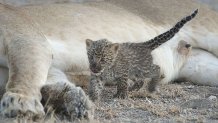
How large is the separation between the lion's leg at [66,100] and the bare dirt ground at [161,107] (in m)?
0.12

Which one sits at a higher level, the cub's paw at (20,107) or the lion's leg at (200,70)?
the cub's paw at (20,107)

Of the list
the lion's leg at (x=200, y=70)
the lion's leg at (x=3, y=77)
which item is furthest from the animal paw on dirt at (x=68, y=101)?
the lion's leg at (x=200, y=70)

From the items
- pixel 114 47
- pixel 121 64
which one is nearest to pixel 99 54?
pixel 114 47

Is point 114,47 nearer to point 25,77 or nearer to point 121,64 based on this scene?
point 121,64

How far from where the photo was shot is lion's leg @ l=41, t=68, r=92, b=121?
441 cm

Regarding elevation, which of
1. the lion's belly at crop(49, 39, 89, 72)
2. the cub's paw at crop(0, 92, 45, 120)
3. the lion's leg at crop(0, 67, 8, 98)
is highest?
the cub's paw at crop(0, 92, 45, 120)

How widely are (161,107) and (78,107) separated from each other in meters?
0.73

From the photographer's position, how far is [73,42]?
5801 mm

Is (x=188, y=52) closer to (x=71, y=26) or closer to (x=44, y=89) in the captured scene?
(x=71, y=26)

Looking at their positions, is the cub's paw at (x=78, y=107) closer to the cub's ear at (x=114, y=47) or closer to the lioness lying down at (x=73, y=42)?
the lioness lying down at (x=73, y=42)

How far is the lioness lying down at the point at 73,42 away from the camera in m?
4.53

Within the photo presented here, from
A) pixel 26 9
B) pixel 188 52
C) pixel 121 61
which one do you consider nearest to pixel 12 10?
pixel 26 9

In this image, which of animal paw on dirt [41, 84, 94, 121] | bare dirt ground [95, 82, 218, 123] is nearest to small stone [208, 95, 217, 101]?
bare dirt ground [95, 82, 218, 123]

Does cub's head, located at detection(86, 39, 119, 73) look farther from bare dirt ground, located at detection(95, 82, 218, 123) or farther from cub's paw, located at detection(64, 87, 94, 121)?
cub's paw, located at detection(64, 87, 94, 121)
